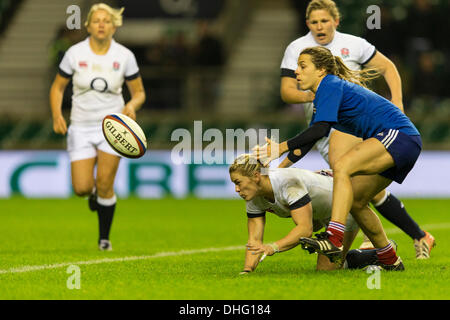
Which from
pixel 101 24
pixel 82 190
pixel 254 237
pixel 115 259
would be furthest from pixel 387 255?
pixel 101 24

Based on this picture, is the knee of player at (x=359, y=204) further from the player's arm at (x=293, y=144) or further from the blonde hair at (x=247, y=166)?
the blonde hair at (x=247, y=166)

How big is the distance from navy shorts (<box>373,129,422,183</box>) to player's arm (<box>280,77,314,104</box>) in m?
1.39

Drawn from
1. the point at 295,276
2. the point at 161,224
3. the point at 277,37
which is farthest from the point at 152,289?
the point at 277,37

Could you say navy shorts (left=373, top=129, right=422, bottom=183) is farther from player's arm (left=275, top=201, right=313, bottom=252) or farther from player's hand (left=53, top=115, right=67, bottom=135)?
player's hand (left=53, top=115, right=67, bottom=135)

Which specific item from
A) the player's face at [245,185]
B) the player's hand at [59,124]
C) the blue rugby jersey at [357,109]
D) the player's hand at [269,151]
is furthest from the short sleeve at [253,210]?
the player's hand at [59,124]

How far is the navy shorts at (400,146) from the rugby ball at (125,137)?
2.15 meters

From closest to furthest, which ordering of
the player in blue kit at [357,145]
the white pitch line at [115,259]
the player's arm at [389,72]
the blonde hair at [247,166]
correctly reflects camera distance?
the player in blue kit at [357,145] → the blonde hair at [247,166] → the white pitch line at [115,259] → the player's arm at [389,72]

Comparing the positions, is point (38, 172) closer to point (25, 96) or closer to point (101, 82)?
point (25, 96)

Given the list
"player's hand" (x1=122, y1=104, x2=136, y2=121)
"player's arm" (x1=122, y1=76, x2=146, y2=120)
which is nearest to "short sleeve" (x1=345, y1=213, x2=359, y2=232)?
"player's hand" (x1=122, y1=104, x2=136, y2=121)

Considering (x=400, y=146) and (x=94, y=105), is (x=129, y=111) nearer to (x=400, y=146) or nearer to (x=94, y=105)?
(x=94, y=105)

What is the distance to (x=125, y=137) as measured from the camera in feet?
25.7

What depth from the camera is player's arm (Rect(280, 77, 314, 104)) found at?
25.7 ft

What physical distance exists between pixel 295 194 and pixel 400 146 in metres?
0.78

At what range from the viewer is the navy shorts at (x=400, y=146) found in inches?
254
